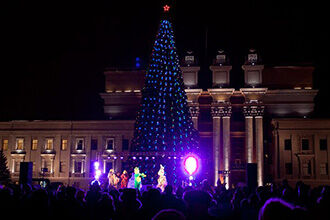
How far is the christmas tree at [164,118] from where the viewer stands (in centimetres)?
3341

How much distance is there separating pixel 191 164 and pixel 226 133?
38.7 metres

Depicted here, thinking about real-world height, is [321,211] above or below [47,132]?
below

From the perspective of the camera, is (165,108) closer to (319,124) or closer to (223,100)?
(223,100)

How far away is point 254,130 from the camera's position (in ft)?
186

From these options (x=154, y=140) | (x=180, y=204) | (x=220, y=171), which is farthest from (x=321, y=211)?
(x=220, y=171)

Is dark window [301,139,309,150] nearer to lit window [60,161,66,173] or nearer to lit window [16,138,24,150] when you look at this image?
lit window [60,161,66,173]

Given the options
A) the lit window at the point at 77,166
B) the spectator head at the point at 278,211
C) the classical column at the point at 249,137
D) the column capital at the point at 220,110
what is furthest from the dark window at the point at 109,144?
the spectator head at the point at 278,211

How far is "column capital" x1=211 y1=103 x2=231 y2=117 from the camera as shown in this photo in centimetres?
5686

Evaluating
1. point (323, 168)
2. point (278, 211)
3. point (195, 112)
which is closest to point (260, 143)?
point (323, 168)

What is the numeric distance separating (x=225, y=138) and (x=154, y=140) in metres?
24.8

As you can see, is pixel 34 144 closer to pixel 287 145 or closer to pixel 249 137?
pixel 249 137

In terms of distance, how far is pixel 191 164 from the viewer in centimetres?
1858

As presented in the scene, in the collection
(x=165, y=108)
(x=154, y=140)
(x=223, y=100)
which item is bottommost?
(x=154, y=140)

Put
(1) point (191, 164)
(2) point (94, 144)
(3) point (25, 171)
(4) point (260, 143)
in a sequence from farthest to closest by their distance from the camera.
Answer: (2) point (94, 144) → (4) point (260, 143) → (3) point (25, 171) → (1) point (191, 164)
